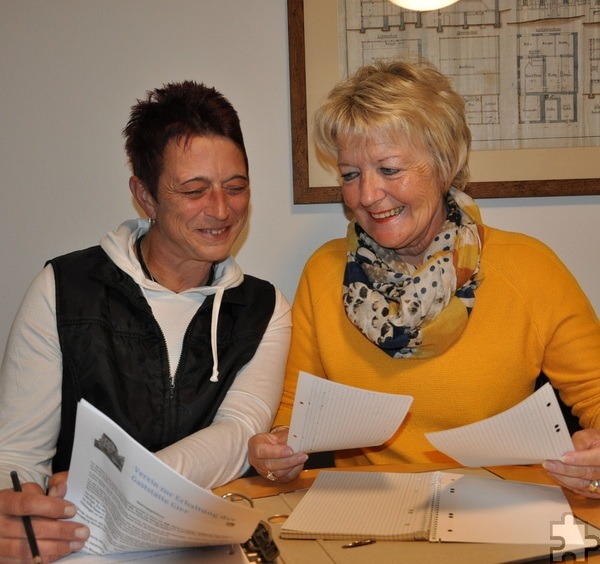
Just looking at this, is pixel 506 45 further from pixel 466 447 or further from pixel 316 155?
pixel 466 447

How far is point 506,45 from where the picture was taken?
7.13ft

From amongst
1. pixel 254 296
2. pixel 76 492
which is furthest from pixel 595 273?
pixel 76 492

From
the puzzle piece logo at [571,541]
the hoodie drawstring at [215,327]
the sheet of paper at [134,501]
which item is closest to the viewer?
the sheet of paper at [134,501]

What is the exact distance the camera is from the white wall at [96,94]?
2113 mm

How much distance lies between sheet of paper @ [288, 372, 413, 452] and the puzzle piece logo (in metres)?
0.33

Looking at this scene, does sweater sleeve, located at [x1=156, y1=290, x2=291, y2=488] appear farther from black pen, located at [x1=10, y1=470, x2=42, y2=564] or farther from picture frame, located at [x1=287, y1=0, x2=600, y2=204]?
picture frame, located at [x1=287, y1=0, x2=600, y2=204]

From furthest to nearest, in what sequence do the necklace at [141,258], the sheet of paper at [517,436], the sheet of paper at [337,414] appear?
the necklace at [141,258]
the sheet of paper at [337,414]
the sheet of paper at [517,436]

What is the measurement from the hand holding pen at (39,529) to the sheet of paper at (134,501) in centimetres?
2

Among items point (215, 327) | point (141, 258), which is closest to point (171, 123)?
point (141, 258)

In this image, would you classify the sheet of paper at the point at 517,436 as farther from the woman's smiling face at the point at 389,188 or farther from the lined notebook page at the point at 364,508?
the woman's smiling face at the point at 389,188

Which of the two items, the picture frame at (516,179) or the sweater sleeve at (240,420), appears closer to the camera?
the sweater sleeve at (240,420)

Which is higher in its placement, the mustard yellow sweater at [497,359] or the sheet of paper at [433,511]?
the mustard yellow sweater at [497,359]

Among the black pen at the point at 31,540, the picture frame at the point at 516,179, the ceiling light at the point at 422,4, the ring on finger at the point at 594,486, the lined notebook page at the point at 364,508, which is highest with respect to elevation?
the ceiling light at the point at 422,4

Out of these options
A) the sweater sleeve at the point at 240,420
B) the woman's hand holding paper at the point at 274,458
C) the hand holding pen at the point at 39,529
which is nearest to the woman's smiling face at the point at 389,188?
the sweater sleeve at the point at 240,420
